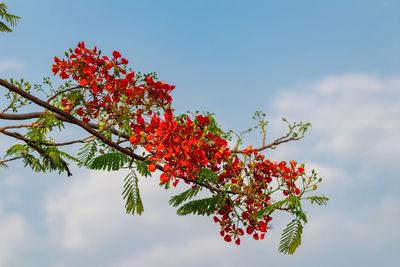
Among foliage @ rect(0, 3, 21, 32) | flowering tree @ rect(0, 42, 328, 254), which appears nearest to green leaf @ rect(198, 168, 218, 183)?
flowering tree @ rect(0, 42, 328, 254)

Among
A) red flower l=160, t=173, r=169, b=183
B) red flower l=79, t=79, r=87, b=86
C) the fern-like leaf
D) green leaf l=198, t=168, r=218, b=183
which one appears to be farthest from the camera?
the fern-like leaf

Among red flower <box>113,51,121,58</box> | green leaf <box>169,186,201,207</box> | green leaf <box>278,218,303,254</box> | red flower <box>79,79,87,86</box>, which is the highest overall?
red flower <box>113,51,121,58</box>

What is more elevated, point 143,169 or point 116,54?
point 116,54

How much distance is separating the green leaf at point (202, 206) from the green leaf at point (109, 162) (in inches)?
25.8

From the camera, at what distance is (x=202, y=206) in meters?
3.80

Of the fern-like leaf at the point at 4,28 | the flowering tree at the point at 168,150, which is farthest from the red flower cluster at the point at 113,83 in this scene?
the fern-like leaf at the point at 4,28

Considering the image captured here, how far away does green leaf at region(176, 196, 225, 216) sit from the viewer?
3.80 meters

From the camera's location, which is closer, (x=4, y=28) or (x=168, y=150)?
(x=168, y=150)

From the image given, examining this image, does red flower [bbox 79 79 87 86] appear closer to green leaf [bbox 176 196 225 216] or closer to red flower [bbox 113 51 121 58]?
red flower [bbox 113 51 121 58]

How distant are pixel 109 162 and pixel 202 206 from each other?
2.85 ft

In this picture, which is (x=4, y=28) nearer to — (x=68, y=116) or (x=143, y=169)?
(x=68, y=116)

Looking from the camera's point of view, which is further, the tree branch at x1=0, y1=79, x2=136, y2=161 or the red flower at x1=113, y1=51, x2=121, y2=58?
the red flower at x1=113, y1=51, x2=121, y2=58

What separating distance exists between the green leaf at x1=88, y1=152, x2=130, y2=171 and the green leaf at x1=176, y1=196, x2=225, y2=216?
0.65m

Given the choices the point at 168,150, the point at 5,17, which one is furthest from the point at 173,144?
the point at 5,17
